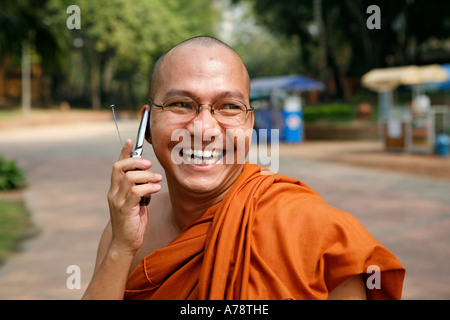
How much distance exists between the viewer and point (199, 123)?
1599mm

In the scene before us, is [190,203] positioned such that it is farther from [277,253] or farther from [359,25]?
[359,25]

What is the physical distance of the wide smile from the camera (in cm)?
161

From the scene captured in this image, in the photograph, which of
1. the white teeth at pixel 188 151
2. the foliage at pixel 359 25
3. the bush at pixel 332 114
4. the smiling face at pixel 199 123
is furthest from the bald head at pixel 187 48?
the foliage at pixel 359 25

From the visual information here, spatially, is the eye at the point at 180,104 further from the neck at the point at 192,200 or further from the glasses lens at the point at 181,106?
the neck at the point at 192,200

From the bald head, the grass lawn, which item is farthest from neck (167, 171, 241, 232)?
the grass lawn

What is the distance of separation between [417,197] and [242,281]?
771 centimetres

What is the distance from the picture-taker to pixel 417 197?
844 centimetres

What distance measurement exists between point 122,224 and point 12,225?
6.13m

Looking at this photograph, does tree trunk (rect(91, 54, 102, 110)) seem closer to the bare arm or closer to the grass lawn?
the grass lawn

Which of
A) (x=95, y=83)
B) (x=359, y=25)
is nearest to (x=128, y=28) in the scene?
(x=95, y=83)

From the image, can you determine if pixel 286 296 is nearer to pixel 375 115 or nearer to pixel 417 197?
pixel 417 197

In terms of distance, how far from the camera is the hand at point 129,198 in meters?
1.52

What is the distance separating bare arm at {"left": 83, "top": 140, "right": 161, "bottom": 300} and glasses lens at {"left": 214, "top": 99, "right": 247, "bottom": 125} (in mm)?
284
